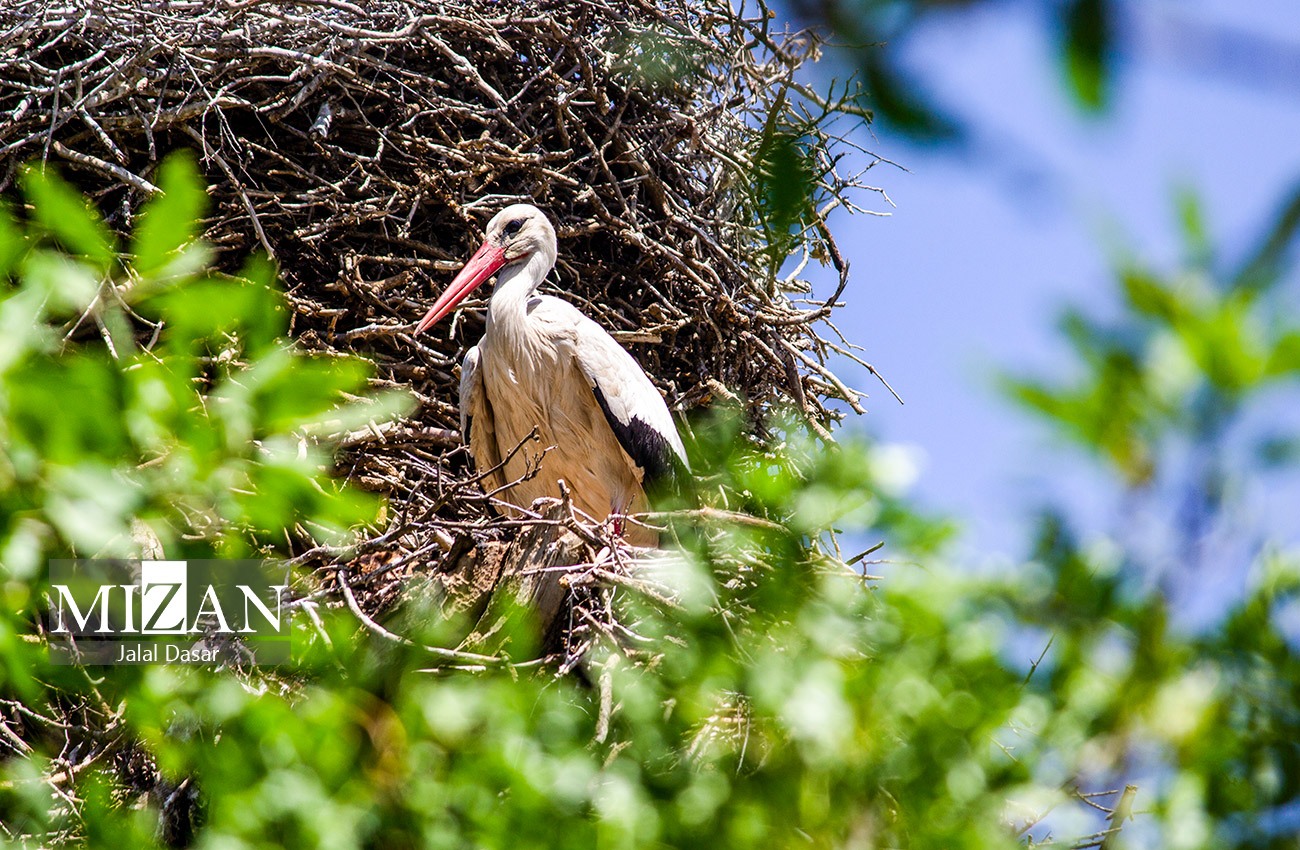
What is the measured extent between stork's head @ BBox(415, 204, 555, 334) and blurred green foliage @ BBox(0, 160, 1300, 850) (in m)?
2.18

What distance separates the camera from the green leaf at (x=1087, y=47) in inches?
19.7

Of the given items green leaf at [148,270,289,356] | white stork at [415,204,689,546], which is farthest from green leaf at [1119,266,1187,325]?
white stork at [415,204,689,546]

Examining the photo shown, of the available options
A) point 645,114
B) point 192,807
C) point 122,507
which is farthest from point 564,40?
point 122,507

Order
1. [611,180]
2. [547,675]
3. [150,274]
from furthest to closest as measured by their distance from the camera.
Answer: [611,180], [547,675], [150,274]

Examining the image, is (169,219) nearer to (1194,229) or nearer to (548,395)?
(1194,229)

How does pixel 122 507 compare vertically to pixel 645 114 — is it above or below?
below

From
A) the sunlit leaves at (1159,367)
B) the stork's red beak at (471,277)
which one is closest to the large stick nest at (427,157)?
the stork's red beak at (471,277)

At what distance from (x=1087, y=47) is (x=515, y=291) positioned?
3135mm

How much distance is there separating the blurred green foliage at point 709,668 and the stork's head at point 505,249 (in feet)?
7.14

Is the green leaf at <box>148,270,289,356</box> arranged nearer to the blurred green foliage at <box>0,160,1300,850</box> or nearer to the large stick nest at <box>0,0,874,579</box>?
the blurred green foliage at <box>0,160,1300,850</box>

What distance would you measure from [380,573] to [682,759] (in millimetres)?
1105

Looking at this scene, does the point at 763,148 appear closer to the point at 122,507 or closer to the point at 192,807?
the point at 122,507

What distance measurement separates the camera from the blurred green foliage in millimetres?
846

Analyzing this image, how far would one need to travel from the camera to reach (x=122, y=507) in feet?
2.81
